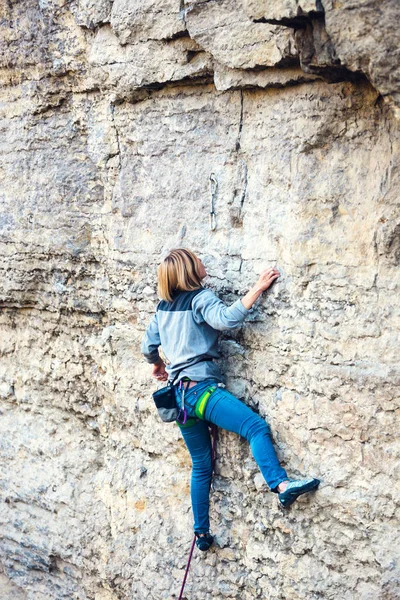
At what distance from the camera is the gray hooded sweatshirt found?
3641 mm

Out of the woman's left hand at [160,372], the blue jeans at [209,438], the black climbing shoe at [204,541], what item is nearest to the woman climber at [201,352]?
the blue jeans at [209,438]

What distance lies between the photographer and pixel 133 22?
13.0 feet

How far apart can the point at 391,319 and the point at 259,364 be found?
775 mm

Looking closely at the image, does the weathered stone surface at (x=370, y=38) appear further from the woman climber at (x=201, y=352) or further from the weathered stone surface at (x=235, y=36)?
the woman climber at (x=201, y=352)

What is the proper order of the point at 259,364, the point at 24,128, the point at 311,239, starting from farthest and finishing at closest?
the point at 24,128 → the point at 259,364 → the point at 311,239

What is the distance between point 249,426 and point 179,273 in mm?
802

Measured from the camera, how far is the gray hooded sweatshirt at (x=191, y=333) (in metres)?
3.64

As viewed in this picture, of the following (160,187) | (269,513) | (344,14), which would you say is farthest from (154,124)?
(269,513)

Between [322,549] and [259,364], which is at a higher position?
[259,364]

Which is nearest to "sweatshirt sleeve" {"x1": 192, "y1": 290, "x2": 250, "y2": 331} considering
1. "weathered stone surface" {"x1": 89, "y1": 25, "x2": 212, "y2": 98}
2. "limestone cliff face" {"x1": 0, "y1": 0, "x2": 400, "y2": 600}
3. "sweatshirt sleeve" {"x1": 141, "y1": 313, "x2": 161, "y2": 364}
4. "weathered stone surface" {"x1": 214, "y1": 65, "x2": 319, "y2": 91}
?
"limestone cliff face" {"x1": 0, "y1": 0, "x2": 400, "y2": 600}

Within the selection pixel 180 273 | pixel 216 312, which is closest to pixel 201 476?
pixel 216 312

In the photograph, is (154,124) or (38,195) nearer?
(154,124)

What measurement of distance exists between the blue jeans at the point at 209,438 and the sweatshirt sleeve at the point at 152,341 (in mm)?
288

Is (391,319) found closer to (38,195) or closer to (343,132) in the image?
(343,132)
